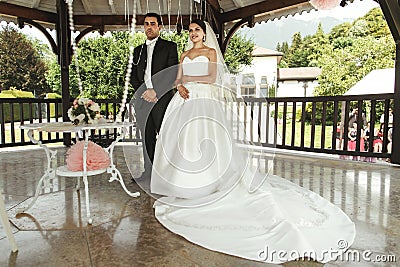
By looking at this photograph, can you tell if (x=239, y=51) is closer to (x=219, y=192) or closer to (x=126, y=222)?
(x=219, y=192)

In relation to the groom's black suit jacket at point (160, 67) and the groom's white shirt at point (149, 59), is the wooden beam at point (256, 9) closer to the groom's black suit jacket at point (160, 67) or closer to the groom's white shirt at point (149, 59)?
the groom's black suit jacket at point (160, 67)

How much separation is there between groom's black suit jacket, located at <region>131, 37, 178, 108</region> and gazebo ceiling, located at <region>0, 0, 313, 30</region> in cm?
206

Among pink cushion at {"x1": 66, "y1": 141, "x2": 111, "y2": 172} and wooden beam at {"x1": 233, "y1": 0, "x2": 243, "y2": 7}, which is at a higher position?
wooden beam at {"x1": 233, "y1": 0, "x2": 243, "y2": 7}

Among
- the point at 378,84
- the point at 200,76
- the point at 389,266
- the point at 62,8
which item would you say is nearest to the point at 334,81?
the point at 378,84

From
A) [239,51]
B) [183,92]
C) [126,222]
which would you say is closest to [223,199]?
[126,222]

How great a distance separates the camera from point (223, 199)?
2.41 metres

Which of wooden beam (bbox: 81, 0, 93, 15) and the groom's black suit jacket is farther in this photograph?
wooden beam (bbox: 81, 0, 93, 15)

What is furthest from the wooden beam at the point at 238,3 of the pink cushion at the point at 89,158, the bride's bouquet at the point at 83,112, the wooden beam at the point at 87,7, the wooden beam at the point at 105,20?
the pink cushion at the point at 89,158

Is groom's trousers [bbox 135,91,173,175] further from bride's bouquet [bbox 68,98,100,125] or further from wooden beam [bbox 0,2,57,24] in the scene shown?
wooden beam [bbox 0,2,57,24]

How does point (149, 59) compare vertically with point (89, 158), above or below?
above

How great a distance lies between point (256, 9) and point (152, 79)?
9.91 ft

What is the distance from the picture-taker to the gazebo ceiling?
5410 mm

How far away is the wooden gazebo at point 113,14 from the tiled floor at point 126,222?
9.13 ft

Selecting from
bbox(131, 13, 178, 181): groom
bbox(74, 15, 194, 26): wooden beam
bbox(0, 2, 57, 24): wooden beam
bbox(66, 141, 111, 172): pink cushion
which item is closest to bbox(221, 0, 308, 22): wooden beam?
bbox(74, 15, 194, 26): wooden beam
